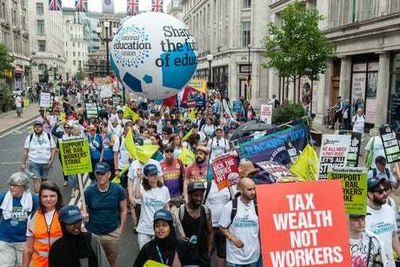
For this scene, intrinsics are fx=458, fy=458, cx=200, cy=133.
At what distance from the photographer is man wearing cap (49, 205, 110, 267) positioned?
3.79 metres

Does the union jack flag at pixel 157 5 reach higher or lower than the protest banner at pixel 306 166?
higher

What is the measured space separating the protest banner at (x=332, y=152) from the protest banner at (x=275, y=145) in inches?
33.8

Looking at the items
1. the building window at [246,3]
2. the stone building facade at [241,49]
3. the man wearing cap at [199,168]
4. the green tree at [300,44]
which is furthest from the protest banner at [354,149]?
the building window at [246,3]

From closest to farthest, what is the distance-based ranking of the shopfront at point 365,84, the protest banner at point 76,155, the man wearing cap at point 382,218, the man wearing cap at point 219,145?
the man wearing cap at point 382,218, the protest banner at point 76,155, the man wearing cap at point 219,145, the shopfront at point 365,84

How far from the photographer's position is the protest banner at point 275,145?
7.32 metres

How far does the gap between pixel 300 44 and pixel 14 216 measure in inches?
683

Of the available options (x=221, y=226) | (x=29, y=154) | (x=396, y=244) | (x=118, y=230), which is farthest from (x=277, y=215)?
(x=29, y=154)

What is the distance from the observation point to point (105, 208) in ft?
17.6

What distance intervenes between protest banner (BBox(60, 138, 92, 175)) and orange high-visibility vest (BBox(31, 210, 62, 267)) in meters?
2.17

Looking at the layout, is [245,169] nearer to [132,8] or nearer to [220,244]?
[220,244]

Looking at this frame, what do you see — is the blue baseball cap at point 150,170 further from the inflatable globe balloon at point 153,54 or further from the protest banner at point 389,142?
the protest banner at point 389,142

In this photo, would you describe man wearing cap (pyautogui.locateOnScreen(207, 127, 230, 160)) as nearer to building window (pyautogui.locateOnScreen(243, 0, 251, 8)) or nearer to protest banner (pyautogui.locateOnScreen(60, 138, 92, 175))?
protest banner (pyautogui.locateOnScreen(60, 138, 92, 175))

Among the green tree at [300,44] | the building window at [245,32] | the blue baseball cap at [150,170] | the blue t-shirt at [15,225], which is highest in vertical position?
the building window at [245,32]

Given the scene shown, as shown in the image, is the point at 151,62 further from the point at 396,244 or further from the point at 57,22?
the point at 57,22
